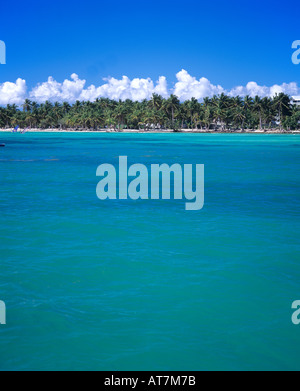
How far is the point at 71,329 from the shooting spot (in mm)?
9430

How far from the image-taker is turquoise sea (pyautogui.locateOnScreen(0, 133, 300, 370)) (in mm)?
8734

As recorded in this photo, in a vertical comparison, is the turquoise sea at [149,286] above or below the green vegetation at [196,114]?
below

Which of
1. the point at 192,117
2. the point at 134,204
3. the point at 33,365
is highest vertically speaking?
the point at 192,117

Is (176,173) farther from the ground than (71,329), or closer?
farther from the ground

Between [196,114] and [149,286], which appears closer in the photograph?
[149,286]

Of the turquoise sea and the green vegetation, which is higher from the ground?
the green vegetation

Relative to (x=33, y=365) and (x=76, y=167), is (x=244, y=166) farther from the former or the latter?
(x=33, y=365)

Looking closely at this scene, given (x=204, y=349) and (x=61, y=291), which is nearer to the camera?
(x=204, y=349)

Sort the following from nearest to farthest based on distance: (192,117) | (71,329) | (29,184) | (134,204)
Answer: (71,329)
(134,204)
(29,184)
(192,117)

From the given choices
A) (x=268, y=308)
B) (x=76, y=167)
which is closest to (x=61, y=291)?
(x=268, y=308)

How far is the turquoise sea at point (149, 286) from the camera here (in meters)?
8.73

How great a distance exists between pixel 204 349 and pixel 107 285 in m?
3.78

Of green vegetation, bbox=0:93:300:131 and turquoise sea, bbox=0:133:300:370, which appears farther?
green vegetation, bbox=0:93:300:131

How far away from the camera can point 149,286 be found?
11.8 meters
